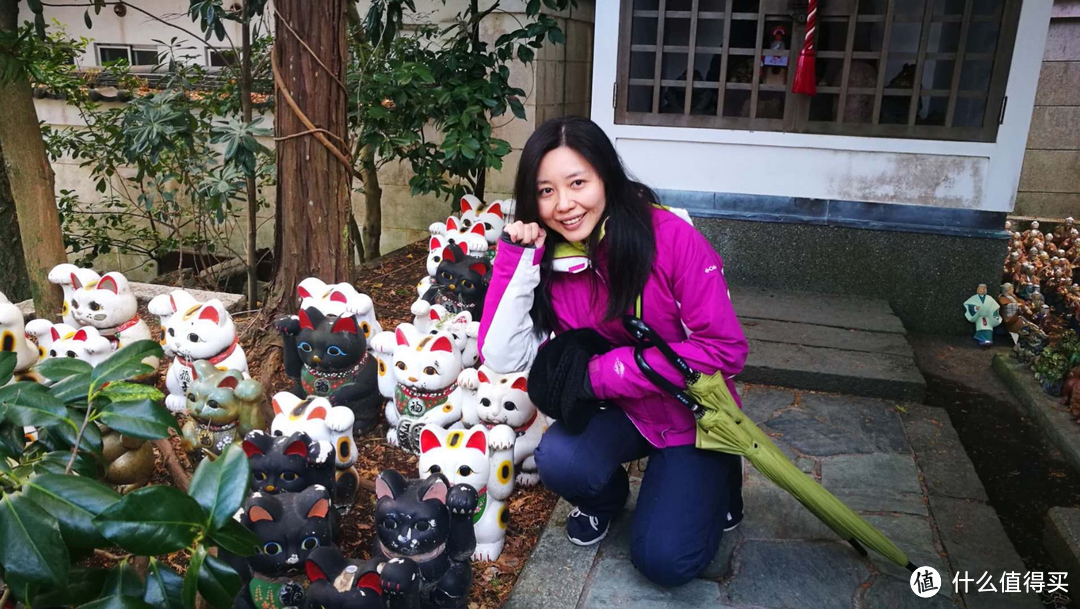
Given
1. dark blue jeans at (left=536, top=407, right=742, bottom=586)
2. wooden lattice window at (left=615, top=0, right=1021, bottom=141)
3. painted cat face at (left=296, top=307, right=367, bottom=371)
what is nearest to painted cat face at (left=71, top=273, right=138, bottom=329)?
painted cat face at (left=296, top=307, right=367, bottom=371)

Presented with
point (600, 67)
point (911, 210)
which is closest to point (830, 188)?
point (911, 210)

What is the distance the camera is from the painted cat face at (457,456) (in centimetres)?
271

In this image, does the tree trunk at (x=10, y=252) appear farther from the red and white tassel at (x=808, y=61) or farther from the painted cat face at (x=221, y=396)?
the red and white tassel at (x=808, y=61)

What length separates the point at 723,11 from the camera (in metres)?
5.54

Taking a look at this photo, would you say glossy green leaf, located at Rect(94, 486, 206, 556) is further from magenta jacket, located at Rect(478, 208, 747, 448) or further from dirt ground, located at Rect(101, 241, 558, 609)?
magenta jacket, located at Rect(478, 208, 747, 448)

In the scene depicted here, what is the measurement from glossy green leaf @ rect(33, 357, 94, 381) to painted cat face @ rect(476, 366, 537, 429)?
1.78m

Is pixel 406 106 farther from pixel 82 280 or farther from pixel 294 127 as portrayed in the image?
pixel 82 280

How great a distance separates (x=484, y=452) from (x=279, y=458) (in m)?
0.71

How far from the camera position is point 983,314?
206 inches

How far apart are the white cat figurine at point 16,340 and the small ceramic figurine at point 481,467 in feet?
5.82

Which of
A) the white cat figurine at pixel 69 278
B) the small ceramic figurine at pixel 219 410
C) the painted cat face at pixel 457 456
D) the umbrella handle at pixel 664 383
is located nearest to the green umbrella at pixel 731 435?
the umbrella handle at pixel 664 383

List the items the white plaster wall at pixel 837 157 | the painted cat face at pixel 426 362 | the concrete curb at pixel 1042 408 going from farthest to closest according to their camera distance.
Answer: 1. the white plaster wall at pixel 837 157
2. the concrete curb at pixel 1042 408
3. the painted cat face at pixel 426 362

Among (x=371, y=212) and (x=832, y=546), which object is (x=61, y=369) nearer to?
(x=832, y=546)

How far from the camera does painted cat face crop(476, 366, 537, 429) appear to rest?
3160mm
